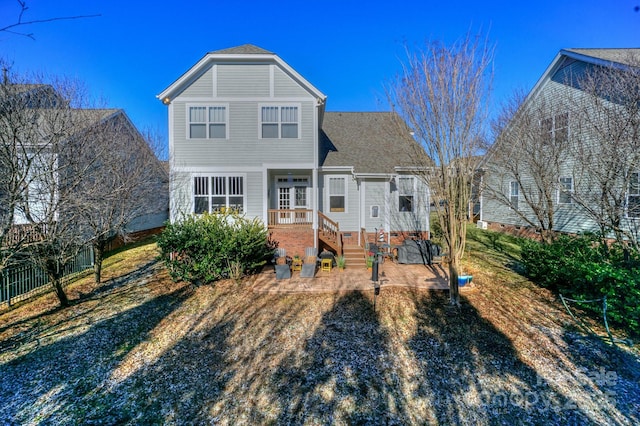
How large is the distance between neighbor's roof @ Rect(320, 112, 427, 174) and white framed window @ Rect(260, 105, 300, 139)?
92.3 inches

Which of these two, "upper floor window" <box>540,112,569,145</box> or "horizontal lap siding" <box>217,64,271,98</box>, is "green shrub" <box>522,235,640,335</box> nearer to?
"upper floor window" <box>540,112,569,145</box>

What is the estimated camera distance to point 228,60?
445 inches

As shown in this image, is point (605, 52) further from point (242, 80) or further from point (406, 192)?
point (242, 80)

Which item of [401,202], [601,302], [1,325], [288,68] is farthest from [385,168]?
[1,325]

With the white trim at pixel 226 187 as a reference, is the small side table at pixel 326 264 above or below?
below

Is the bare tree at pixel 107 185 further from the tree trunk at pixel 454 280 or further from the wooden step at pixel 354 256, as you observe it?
the tree trunk at pixel 454 280

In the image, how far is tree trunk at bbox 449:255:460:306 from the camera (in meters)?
6.75

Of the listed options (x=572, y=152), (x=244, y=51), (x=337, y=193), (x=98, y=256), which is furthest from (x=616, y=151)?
(x=98, y=256)

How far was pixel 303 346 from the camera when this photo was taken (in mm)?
5520

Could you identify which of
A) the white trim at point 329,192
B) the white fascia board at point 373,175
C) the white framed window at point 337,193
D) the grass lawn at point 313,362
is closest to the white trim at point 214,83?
the white trim at point 329,192

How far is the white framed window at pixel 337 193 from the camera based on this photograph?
518 inches

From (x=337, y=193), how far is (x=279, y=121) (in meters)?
4.40

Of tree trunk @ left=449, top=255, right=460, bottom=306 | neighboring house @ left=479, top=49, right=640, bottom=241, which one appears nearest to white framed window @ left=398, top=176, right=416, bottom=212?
neighboring house @ left=479, top=49, right=640, bottom=241

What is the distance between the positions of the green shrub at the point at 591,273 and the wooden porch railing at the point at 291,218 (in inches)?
328
